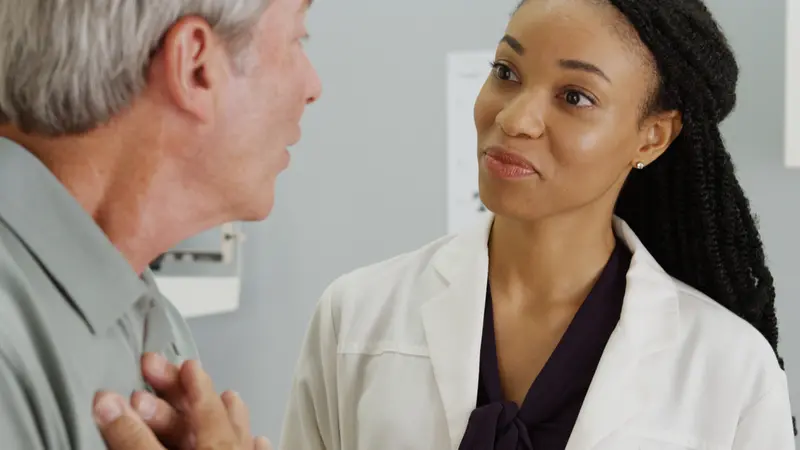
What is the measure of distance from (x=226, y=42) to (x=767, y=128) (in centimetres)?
136

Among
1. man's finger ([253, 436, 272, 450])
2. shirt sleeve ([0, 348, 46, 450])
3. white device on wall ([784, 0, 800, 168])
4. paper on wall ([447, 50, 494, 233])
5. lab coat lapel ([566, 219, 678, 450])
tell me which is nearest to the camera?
shirt sleeve ([0, 348, 46, 450])

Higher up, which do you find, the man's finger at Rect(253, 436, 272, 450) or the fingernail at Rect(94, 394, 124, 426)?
the fingernail at Rect(94, 394, 124, 426)

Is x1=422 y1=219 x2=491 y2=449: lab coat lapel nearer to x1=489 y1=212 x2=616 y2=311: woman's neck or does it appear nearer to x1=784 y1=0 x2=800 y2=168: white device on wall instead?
x1=489 y1=212 x2=616 y2=311: woman's neck

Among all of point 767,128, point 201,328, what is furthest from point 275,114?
point 201,328

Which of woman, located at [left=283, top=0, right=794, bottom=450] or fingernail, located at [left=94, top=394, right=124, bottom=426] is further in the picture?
woman, located at [left=283, top=0, right=794, bottom=450]

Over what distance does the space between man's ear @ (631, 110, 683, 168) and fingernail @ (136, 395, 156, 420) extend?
0.72 meters

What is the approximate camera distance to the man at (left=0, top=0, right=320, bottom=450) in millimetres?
606

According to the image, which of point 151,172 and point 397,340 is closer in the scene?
point 151,172

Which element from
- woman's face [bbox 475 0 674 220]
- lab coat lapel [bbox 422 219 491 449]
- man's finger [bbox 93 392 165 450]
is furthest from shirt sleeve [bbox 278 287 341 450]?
man's finger [bbox 93 392 165 450]

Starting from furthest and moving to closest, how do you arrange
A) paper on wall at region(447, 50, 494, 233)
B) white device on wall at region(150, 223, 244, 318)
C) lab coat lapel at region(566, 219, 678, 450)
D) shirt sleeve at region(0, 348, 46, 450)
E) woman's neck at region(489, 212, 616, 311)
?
1. paper on wall at region(447, 50, 494, 233)
2. white device on wall at region(150, 223, 244, 318)
3. woman's neck at region(489, 212, 616, 311)
4. lab coat lapel at region(566, 219, 678, 450)
5. shirt sleeve at region(0, 348, 46, 450)

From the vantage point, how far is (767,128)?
1746 mm

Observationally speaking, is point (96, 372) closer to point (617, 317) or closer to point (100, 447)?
point (100, 447)

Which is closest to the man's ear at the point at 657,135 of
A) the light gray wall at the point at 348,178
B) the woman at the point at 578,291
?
the woman at the point at 578,291

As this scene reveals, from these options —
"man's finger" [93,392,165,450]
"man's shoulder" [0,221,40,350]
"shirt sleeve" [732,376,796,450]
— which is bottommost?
"shirt sleeve" [732,376,796,450]
